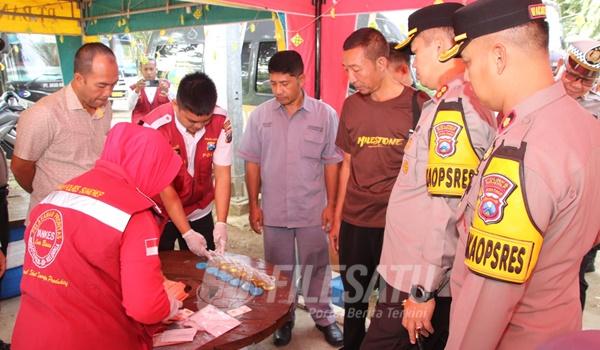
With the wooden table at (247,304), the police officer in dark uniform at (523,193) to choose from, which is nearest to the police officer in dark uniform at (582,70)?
the police officer in dark uniform at (523,193)

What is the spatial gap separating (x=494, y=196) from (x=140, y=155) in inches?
38.7

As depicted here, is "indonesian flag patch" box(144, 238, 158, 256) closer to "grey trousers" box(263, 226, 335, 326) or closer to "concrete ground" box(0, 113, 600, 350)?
"grey trousers" box(263, 226, 335, 326)

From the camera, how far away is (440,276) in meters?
1.57

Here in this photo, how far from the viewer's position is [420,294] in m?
1.60

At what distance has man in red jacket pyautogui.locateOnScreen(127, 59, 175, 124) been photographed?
4691 millimetres

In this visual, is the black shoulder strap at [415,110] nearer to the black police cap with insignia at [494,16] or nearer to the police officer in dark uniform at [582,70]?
the police officer in dark uniform at [582,70]

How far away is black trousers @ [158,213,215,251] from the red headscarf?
129cm

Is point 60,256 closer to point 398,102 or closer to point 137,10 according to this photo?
point 398,102

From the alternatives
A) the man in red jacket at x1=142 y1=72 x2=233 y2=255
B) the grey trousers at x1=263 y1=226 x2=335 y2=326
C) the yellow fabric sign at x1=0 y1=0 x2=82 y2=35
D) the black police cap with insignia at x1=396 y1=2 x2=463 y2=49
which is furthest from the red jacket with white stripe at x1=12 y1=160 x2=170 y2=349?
the yellow fabric sign at x1=0 y1=0 x2=82 y2=35

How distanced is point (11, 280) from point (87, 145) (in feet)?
5.68

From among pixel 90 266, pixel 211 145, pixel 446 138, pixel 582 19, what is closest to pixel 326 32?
pixel 211 145

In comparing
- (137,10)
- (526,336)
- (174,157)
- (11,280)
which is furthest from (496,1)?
(137,10)

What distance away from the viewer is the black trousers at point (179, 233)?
259 cm

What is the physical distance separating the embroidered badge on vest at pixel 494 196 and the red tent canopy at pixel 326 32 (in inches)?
89.4
